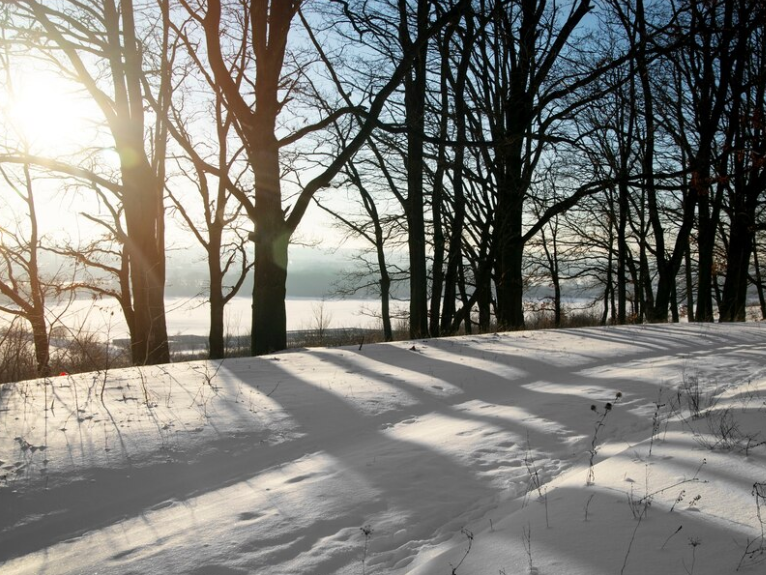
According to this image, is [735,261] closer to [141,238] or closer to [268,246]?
[268,246]

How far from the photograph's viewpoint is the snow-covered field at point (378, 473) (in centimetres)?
239

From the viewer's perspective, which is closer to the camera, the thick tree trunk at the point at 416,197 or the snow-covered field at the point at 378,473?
the snow-covered field at the point at 378,473

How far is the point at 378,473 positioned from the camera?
3.39 metres

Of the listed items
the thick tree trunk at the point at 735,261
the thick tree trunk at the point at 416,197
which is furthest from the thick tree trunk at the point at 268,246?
the thick tree trunk at the point at 735,261

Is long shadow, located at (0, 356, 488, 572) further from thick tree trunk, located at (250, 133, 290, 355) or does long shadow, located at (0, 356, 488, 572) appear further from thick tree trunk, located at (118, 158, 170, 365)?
thick tree trunk, located at (118, 158, 170, 365)

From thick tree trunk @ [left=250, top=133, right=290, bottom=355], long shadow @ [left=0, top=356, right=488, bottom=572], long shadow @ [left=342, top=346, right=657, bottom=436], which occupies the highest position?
thick tree trunk @ [left=250, top=133, right=290, bottom=355]

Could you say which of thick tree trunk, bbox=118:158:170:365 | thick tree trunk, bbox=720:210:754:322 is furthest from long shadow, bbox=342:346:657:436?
thick tree trunk, bbox=720:210:754:322

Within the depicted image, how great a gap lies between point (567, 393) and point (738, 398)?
140 centimetres

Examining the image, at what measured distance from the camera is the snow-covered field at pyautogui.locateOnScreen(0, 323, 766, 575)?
2.39m

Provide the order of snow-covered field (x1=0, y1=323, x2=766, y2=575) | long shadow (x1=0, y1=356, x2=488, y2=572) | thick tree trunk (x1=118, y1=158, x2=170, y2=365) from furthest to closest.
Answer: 1. thick tree trunk (x1=118, y1=158, x2=170, y2=365)
2. long shadow (x1=0, y1=356, x2=488, y2=572)
3. snow-covered field (x1=0, y1=323, x2=766, y2=575)

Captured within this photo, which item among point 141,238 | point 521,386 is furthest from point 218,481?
point 141,238

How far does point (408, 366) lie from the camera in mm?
6641

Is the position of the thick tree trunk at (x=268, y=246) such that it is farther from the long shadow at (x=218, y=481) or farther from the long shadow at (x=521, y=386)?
the long shadow at (x=218, y=481)

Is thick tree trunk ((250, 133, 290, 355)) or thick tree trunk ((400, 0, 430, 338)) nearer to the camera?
thick tree trunk ((250, 133, 290, 355))
